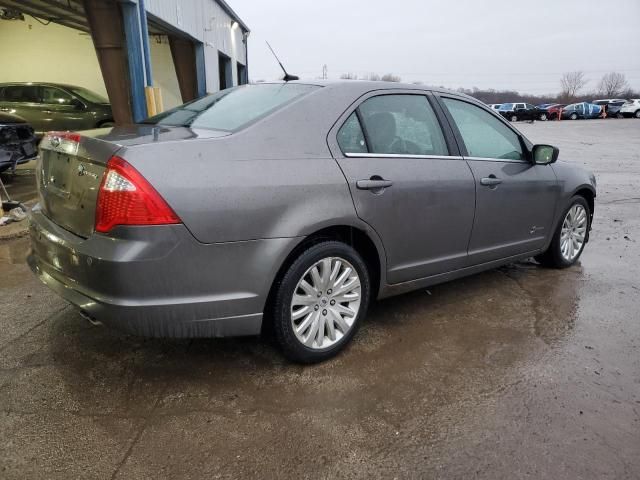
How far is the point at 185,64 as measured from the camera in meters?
15.0

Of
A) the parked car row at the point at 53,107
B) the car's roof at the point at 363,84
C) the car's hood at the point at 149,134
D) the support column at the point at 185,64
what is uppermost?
the support column at the point at 185,64

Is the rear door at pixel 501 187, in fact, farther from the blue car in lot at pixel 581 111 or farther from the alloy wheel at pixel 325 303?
the blue car in lot at pixel 581 111

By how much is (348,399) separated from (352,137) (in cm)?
146

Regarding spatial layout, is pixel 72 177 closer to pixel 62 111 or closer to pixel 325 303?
pixel 325 303

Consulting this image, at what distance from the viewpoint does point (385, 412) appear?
239 centimetres

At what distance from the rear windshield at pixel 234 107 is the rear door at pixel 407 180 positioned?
1.33ft

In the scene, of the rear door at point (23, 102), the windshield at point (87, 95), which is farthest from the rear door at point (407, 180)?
the rear door at point (23, 102)

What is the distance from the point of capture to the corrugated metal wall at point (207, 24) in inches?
440

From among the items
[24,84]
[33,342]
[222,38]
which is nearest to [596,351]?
[33,342]

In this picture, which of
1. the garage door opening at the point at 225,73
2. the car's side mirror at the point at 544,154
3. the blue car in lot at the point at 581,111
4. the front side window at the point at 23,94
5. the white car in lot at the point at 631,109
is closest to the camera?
the car's side mirror at the point at 544,154

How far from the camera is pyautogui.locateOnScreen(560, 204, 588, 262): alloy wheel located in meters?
4.48

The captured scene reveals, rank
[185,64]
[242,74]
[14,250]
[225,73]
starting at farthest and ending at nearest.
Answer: [242,74], [225,73], [185,64], [14,250]

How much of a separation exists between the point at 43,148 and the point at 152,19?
356 inches

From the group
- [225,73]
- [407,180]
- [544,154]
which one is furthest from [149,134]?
[225,73]
